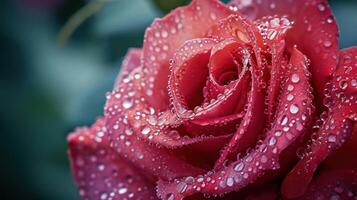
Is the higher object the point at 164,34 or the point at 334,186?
the point at 164,34

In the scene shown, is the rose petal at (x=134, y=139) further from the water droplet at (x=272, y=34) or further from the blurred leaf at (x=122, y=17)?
the blurred leaf at (x=122, y=17)

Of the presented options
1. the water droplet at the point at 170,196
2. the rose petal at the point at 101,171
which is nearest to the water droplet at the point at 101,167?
the rose petal at the point at 101,171

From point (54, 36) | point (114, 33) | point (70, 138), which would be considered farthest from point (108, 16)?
point (70, 138)

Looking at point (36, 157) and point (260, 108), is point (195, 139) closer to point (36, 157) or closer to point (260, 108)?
point (260, 108)

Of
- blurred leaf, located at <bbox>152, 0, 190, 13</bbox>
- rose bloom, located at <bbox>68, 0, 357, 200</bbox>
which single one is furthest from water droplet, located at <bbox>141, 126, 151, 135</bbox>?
blurred leaf, located at <bbox>152, 0, 190, 13</bbox>

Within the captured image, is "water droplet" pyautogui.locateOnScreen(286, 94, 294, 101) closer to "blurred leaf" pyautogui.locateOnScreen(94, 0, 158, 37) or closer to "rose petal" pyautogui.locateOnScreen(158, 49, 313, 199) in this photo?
"rose petal" pyautogui.locateOnScreen(158, 49, 313, 199)

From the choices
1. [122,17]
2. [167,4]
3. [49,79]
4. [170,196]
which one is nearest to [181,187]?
[170,196]

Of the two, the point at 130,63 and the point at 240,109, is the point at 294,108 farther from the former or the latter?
the point at 130,63
